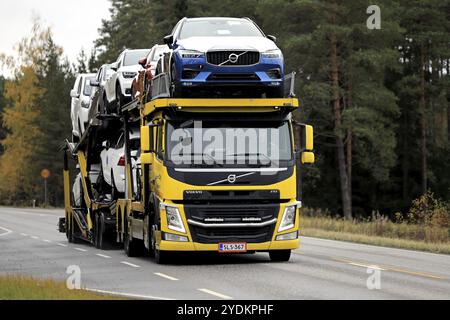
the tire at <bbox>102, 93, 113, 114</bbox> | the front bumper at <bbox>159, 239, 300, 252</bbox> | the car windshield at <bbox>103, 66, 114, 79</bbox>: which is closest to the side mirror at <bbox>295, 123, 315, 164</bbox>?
the front bumper at <bbox>159, 239, 300, 252</bbox>

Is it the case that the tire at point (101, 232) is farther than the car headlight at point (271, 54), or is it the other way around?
the tire at point (101, 232)

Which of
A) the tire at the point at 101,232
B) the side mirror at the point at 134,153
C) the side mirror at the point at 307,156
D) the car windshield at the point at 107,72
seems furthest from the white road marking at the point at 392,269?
the car windshield at the point at 107,72

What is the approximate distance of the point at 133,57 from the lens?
24.7 m

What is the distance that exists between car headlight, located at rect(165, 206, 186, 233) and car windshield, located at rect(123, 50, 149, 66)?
708 cm

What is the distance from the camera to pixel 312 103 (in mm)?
51469

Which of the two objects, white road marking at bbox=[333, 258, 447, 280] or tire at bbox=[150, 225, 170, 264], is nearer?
white road marking at bbox=[333, 258, 447, 280]

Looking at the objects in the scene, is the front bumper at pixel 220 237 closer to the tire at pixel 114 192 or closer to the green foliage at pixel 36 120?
the tire at pixel 114 192

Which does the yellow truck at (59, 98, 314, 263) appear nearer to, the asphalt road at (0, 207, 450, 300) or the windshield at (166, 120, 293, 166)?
the windshield at (166, 120, 293, 166)

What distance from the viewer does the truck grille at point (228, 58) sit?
59.3 ft

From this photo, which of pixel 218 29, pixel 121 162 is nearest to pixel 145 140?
pixel 218 29

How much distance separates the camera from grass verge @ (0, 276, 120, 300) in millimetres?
12523

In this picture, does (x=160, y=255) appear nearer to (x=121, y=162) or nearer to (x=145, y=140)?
(x=145, y=140)

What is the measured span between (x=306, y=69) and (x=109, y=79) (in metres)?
28.6

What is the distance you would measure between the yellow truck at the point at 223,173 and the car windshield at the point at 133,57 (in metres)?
5.63
